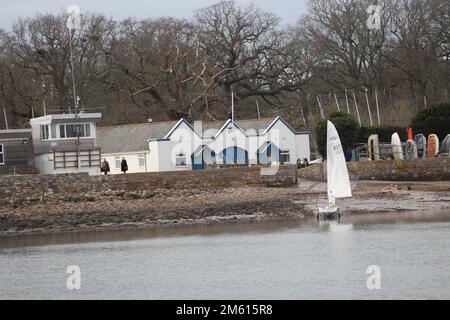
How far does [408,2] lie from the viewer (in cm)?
8281

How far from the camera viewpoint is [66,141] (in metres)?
67.3

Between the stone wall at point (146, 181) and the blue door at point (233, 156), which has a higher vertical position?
the blue door at point (233, 156)

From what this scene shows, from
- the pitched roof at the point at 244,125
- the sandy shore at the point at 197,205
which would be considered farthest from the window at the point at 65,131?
the sandy shore at the point at 197,205

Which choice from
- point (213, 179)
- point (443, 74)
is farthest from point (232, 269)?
point (443, 74)

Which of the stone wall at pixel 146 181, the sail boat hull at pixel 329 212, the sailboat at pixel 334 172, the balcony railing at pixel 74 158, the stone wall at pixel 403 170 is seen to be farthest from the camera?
the balcony railing at pixel 74 158

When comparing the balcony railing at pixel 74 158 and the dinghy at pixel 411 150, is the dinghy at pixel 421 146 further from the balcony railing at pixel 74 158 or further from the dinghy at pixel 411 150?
the balcony railing at pixel 74 158

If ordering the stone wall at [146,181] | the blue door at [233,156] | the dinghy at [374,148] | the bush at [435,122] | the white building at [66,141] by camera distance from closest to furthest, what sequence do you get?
the stone wall at [146,181]
the dinghy at [374,148]
the white building at [66,141]
the bush at [435,122]
the blue door at [233,156]

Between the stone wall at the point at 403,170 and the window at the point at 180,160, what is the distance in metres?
12.8

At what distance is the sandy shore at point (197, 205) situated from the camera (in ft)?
159

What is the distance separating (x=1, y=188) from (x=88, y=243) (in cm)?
1427

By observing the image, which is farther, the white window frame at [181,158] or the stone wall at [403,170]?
the white window frame at [181,158]

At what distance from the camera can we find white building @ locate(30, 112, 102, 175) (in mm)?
65250

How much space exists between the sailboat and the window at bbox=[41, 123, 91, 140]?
79.0 ft

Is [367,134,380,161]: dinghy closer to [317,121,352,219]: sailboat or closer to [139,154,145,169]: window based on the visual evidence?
[317,121,352,219]: sailboat
